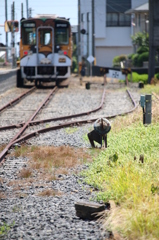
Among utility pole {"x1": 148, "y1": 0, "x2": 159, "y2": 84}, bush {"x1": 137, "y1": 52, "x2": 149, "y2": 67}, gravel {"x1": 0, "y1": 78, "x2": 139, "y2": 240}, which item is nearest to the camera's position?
gravel {"x1": 0, "y1": 78, "x2": 139, "y2": 240}

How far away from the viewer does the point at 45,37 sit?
85.8 feet

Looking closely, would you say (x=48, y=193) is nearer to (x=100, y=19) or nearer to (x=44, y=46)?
(x=44, y=46)

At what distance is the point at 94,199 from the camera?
20.8 ft

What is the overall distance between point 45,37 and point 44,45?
378 millimetres

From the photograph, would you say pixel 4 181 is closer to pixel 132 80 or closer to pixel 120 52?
pixel 132 80

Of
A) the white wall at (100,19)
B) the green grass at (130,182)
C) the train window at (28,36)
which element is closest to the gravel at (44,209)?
the green grass at (130,182)

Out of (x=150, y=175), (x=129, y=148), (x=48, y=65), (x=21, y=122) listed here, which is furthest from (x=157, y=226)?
(x=48, y=65)

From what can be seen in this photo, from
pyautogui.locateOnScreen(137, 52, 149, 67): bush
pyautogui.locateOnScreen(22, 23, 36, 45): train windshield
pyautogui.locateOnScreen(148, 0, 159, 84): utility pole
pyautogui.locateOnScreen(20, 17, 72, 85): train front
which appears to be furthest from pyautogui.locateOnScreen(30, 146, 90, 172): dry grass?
pyautogui.locateOnScreen(137, 52, 149, 67): bush

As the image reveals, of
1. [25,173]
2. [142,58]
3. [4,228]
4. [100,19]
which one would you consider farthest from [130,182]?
[100,19]

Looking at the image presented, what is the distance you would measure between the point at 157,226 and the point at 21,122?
30.7ft

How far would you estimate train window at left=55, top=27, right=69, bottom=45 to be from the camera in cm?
2606

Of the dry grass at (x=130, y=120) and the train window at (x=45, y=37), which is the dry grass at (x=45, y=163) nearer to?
the dry grass at (x=130, y=120)

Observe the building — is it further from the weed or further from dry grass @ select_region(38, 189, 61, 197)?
the weed

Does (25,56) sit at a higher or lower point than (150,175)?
higher
